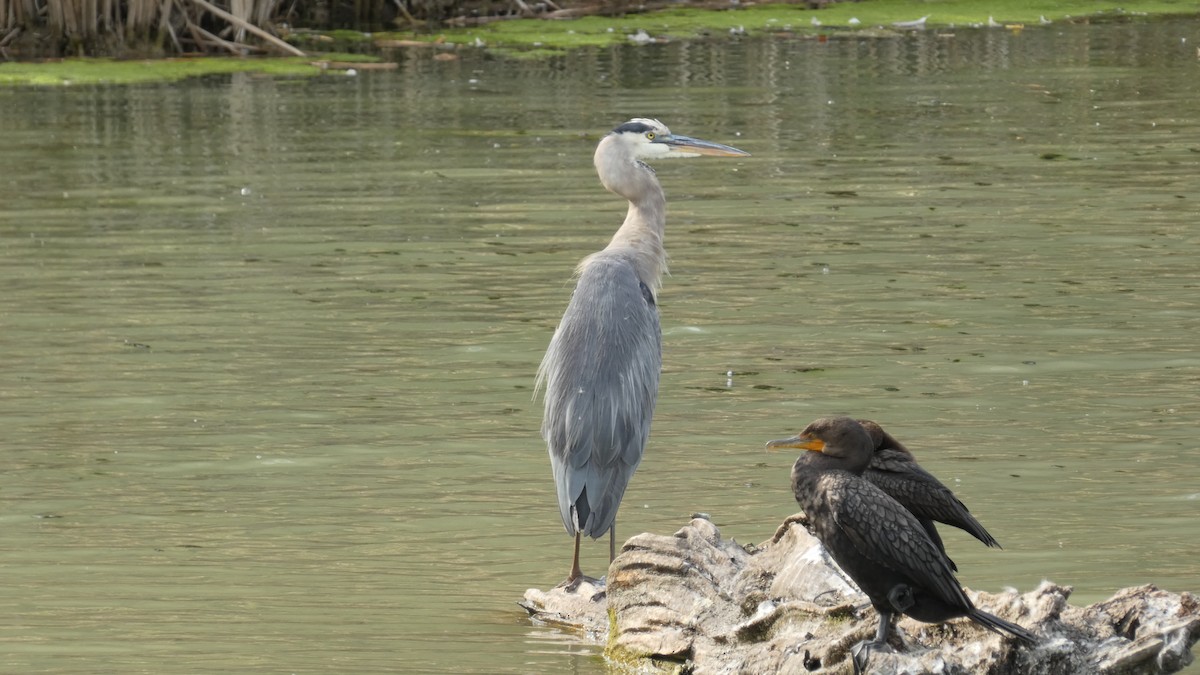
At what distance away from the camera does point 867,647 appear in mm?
4359

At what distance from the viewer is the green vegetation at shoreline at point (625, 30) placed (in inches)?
731

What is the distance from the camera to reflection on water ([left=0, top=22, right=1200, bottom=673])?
595cm

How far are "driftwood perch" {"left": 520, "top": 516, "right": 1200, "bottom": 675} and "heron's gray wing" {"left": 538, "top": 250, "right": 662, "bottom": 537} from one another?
1.02 feet

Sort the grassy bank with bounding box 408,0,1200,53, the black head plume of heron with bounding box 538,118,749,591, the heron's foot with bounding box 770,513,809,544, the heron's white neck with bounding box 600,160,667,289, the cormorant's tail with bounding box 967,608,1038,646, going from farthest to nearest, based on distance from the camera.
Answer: the grassy bank with bounding box 408,0,1200,53 → the heron's white neck with bounding box 600,160,667,289 → the black head plume of heron with bounding box 538,118,749,591 → the heron's foot with bounding box 770,513,809,544 → the cormorant's tail with bounding box 967,608,1038,646

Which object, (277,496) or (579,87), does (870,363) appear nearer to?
(277,496)

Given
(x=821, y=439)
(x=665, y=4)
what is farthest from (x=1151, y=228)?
(x=665, y=4)

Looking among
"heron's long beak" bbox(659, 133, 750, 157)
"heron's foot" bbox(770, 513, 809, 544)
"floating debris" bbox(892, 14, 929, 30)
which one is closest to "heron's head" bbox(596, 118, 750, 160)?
"heron's long beak" bbox(659, 133, 750, 157)

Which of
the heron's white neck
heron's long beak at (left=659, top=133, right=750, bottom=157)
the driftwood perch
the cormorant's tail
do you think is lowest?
the driftwood perch

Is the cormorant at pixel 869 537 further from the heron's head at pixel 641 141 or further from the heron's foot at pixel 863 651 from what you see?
the heron's head at pixel 641 141

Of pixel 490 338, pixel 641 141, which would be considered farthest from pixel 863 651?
pixel 490 338

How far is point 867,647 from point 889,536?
0.83 feet

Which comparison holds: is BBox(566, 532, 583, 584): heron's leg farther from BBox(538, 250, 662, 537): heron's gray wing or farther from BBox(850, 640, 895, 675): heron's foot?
BBox(850, 640, 895, 675): heron's foot

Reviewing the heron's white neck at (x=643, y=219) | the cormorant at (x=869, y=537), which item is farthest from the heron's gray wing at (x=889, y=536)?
the heron's white neck at (x=643, y=219)

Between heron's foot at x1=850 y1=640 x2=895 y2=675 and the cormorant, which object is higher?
the cormorant
